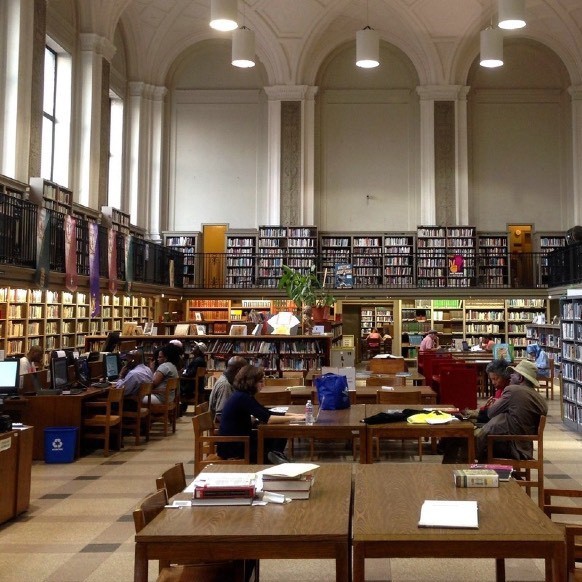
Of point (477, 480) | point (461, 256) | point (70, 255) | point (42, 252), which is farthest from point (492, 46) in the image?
point (477, 480)

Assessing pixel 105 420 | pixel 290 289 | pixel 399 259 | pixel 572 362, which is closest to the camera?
pixel 105 420

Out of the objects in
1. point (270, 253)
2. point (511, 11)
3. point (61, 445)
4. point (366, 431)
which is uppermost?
point (511, 11)

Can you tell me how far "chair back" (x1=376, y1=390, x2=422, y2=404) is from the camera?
6758 millimetres

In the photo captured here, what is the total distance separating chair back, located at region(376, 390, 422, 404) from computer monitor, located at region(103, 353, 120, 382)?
3806 millimetres

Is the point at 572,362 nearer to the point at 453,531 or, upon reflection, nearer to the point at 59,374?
the point at 59,374

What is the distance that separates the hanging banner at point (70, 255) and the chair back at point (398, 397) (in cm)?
613

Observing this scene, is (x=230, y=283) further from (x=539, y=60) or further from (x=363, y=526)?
(x=363, y=526)

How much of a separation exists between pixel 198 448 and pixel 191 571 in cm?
224

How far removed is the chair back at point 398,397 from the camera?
6758 millimetres

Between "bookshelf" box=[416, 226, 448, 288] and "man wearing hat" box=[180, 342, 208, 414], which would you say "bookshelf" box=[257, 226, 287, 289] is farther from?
"man wearing hat" box=[180, 342, 208, 414]

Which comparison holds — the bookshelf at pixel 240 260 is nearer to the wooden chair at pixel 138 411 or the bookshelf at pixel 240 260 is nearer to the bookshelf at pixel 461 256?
the bookshelf at pixel 461 256

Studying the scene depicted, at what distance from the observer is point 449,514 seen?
8.61 feet

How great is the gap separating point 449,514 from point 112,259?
11599mm

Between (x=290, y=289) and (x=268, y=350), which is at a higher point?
(x=290, y=289)
